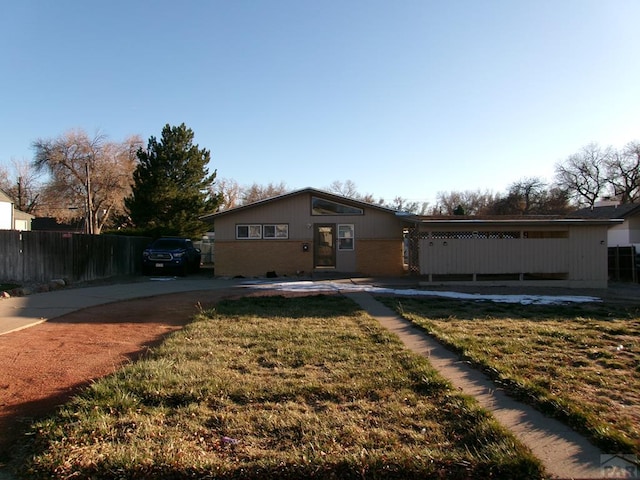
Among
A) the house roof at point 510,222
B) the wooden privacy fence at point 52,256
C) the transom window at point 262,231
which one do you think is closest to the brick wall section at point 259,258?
the transom window at point 262,231

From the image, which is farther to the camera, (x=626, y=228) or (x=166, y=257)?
(x=626, y=228)

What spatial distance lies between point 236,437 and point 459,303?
9.09 m

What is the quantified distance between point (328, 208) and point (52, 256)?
10.8m

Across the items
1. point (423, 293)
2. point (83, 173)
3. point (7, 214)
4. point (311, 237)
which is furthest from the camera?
point (83, 173)

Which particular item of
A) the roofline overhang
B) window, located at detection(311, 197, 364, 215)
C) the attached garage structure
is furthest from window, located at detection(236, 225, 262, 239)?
the attached garage structure

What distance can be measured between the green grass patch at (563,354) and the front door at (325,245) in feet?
30.4

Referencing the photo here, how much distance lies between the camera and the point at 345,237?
794 inches

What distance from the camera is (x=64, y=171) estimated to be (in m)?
45.9

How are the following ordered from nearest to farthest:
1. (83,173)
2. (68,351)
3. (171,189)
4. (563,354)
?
1. (563,354)
2. (68,351)
3. (171,189)
4. (83,173)

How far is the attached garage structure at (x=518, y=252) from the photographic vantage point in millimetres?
16609

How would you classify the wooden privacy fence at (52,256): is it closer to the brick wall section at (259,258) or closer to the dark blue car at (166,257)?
the dark blue car at (166,257)

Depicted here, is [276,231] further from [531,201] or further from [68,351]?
[531,201]

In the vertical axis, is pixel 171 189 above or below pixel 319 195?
above

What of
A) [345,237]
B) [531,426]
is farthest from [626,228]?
[531,426]
